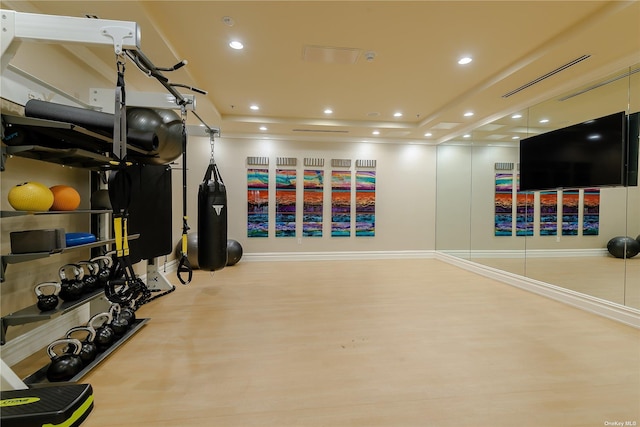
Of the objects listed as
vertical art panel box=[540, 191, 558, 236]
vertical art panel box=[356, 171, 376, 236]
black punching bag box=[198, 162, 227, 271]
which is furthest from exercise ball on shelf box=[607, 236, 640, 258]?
black punching bag box=[198, 162, 227, 271]

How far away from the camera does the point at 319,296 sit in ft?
12.7

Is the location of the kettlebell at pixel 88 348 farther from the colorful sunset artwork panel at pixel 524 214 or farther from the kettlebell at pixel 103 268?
the colorful sunset artwork panel at pixel 524 214

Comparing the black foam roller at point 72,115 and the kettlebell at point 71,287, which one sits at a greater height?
the black foam roller at point 72,115

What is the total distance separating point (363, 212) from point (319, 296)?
3.05 m

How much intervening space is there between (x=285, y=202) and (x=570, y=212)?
504 centimetres

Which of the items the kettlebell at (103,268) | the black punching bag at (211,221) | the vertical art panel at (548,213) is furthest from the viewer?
the vertical art panel at (548,213)

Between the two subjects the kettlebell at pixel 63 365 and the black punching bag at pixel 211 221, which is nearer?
the kettlebell at pixel 63 365

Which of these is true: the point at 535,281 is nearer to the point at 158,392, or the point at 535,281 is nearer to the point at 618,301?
the point at 618,301

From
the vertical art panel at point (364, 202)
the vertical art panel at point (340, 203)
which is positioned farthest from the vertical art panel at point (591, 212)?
the vertical art panel at point (340, 203)

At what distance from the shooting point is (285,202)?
6.19 metres

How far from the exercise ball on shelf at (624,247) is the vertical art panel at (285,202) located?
17.0 ft

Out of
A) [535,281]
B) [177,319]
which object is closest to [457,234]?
[535,281]

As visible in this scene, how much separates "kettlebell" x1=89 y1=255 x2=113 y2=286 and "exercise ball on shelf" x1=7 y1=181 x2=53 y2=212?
78 cm

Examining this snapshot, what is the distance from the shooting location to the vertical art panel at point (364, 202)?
6441 mm
